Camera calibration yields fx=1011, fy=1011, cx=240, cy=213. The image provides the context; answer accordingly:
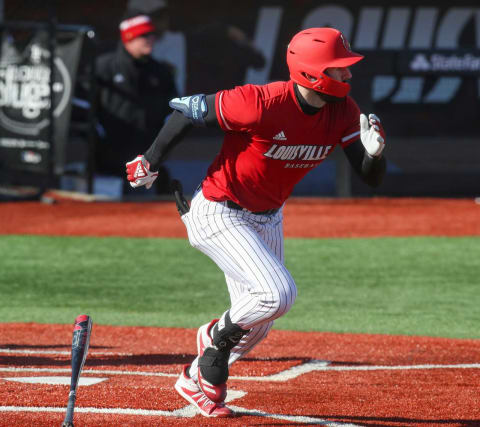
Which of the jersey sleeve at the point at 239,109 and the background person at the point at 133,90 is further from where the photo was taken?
the background person at the point at 133,90

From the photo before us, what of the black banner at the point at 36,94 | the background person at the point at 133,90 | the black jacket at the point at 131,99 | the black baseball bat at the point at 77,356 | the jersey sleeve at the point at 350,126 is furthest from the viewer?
the black banner at the point at 36,94

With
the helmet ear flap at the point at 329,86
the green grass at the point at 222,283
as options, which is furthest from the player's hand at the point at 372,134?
the green grass at the point at 222,283

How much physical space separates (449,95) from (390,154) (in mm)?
1453

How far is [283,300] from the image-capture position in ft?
14.8

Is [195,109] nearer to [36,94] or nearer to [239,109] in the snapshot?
[239,109]

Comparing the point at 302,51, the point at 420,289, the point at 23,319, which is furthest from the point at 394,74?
the point at 302,51

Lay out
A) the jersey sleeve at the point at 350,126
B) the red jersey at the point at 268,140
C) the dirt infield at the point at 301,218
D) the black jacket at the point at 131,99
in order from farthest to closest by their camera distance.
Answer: the black jacket at the point at 131,99
the dirt infield at the point at 301,218
the jersey sleeve at the point at 350,126
the red jersey at the point at 268,140

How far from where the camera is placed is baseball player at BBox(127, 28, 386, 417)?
4.58m

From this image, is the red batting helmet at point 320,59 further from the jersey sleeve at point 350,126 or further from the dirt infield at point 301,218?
the dirt infield at point 301,218

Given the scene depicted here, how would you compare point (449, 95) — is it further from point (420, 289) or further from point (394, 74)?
point (420, 289)

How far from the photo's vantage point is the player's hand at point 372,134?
15.0 feet

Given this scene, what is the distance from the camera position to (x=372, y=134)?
15.0 feet

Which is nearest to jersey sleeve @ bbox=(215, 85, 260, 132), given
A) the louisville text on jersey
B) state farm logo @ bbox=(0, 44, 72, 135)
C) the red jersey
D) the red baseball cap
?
the red jersey

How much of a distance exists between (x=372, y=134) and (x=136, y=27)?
8110 mm
